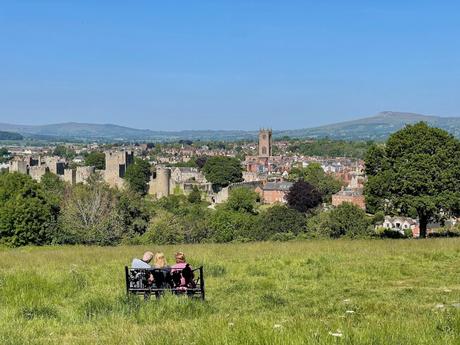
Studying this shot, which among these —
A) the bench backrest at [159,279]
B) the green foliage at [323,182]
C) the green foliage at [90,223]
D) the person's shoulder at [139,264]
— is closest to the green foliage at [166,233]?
the green foliage at [90,223]

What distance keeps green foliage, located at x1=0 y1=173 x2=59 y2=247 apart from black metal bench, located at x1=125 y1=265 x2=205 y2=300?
76.9 feet

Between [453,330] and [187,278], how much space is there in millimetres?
4539

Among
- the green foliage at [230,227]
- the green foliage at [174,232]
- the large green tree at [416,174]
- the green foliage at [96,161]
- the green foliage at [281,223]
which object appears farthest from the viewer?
the green foliage at [96,161]

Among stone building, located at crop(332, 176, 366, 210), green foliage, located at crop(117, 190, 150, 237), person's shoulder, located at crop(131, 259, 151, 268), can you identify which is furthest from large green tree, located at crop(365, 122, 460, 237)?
stone building, located at crop(332, 176, 366, 210)

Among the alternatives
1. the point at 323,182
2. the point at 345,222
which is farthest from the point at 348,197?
the point at 345,222

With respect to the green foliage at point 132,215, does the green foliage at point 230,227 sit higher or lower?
lower

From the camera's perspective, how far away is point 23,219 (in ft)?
104

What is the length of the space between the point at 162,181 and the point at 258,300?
80.0 meters

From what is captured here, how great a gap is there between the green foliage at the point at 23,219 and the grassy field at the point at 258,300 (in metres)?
16.8

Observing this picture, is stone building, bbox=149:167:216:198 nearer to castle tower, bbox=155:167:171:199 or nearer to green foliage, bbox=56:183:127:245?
castle tower, bbox=155:167:171:199

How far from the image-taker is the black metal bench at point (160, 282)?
8.99m

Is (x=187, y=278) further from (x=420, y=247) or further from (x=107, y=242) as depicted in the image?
(x=107, y=242)

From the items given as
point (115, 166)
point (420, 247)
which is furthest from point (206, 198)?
point (420, 247)

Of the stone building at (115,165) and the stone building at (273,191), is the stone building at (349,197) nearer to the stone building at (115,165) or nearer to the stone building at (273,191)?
the stone building at (273,191)
